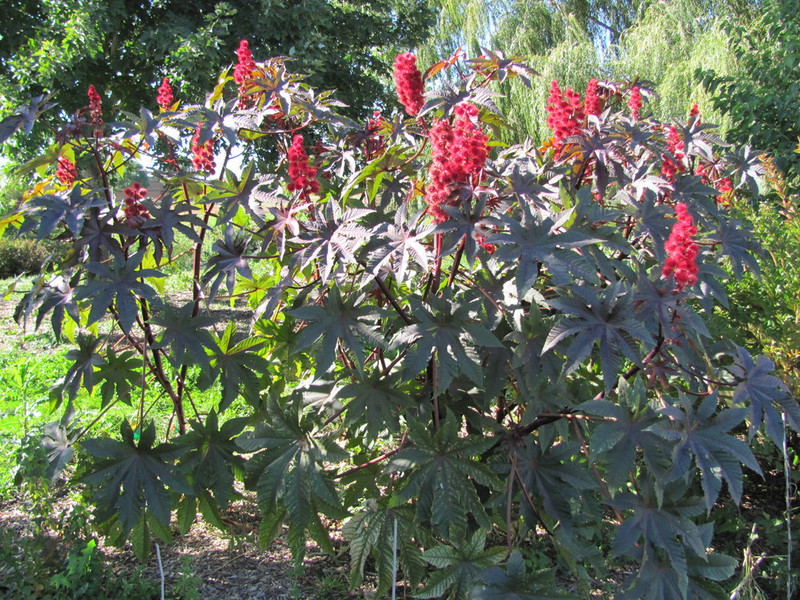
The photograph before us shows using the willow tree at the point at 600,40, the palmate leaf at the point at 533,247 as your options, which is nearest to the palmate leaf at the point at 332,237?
the palmate leaf at the point at 533,247

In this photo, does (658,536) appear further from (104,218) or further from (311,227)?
(104,218)

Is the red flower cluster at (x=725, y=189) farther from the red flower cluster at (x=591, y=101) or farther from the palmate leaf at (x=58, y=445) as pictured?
the palmate leaf at (x=58, y=445)

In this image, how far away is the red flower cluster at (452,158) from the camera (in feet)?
5.22

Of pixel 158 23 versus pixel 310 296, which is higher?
pixel 158 23

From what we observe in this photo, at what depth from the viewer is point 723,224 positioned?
84.2 inches

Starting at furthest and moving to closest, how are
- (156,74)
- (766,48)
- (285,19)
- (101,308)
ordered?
(156,74)
(285,19)
(766,48)
(101,308)

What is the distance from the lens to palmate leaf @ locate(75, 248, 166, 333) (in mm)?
1616

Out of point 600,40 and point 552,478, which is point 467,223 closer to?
point 552,478

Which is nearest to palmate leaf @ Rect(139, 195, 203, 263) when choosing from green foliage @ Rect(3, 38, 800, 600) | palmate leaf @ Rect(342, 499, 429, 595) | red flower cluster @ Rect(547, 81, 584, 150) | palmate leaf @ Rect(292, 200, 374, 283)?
green foliage @ Rect(3, 38, 800, 600)

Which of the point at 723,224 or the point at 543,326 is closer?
the point at 543,326

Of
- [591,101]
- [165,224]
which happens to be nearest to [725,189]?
[591,101]

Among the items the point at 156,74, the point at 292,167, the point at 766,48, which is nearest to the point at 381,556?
the point at 292,167

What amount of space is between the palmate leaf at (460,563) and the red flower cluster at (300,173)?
1061 mm

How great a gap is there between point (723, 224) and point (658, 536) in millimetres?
1185
